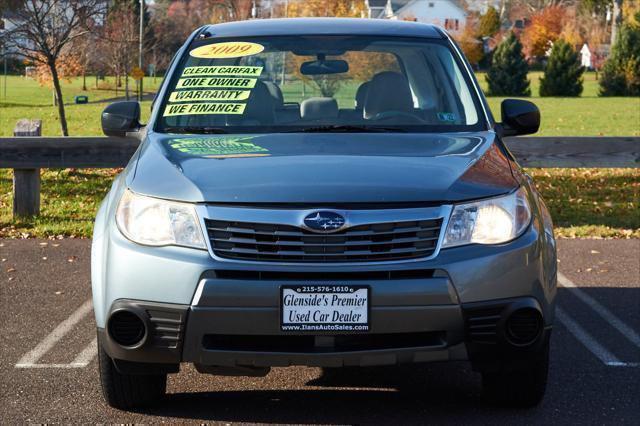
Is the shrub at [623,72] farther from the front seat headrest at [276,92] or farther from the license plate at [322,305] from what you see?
the license plate at [322,305]

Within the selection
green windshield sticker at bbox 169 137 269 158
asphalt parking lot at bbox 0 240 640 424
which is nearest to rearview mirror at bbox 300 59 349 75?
green windshield sticker at bbox 169 137 269 158

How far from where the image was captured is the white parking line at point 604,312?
6594 mm

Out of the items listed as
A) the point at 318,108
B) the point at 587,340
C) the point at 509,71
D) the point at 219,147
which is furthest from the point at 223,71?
the point at 509,71

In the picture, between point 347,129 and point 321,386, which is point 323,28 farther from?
point 321,386

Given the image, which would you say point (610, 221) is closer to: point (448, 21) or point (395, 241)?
point (395, 241)

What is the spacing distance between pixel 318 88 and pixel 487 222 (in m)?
2.00

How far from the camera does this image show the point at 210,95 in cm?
565

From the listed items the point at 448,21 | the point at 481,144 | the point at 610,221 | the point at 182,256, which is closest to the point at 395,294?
the point at 182,256

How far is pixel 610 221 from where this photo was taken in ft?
37.7

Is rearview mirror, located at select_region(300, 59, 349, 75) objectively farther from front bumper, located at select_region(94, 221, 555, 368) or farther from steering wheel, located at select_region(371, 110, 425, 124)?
front bumper, located at select_region(94, 221, 555, 368)

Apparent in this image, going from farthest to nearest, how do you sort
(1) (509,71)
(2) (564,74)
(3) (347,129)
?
(1) (509,71) → (2) (564,74) → (3) (347,129)

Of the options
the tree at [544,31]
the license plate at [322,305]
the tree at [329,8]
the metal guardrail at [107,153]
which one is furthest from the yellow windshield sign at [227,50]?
the tree at [544,31]

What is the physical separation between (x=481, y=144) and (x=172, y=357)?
5.81 feet

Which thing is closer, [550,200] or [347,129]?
[347,129]
